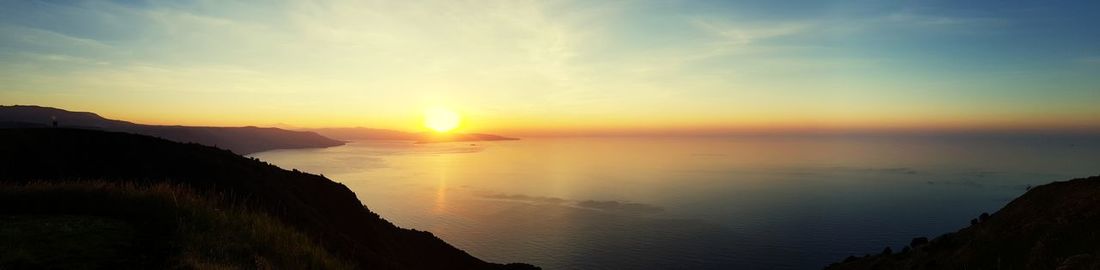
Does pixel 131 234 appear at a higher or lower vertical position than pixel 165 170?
lower

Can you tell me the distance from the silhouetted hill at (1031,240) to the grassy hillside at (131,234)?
2362 cm

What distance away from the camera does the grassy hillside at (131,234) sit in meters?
8.88

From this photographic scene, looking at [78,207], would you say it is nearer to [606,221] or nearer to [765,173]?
[606,221]

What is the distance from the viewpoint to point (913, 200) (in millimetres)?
102375

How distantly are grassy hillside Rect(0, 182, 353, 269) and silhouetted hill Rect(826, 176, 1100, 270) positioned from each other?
23.6 m

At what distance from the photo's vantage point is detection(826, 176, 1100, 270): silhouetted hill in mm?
19719

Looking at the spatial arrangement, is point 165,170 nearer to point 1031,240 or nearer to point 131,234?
point 131,234

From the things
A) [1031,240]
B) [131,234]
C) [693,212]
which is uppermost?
[131,234]

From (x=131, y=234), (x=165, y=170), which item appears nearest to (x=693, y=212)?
(x=165, y=170)

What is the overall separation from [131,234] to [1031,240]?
114ft

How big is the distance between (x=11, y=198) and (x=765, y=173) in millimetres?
177130

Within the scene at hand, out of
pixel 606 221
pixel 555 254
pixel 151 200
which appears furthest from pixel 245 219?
pixel 606 221

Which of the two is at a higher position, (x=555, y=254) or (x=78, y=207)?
(x=78, y=207)

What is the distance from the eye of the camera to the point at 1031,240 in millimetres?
24062
